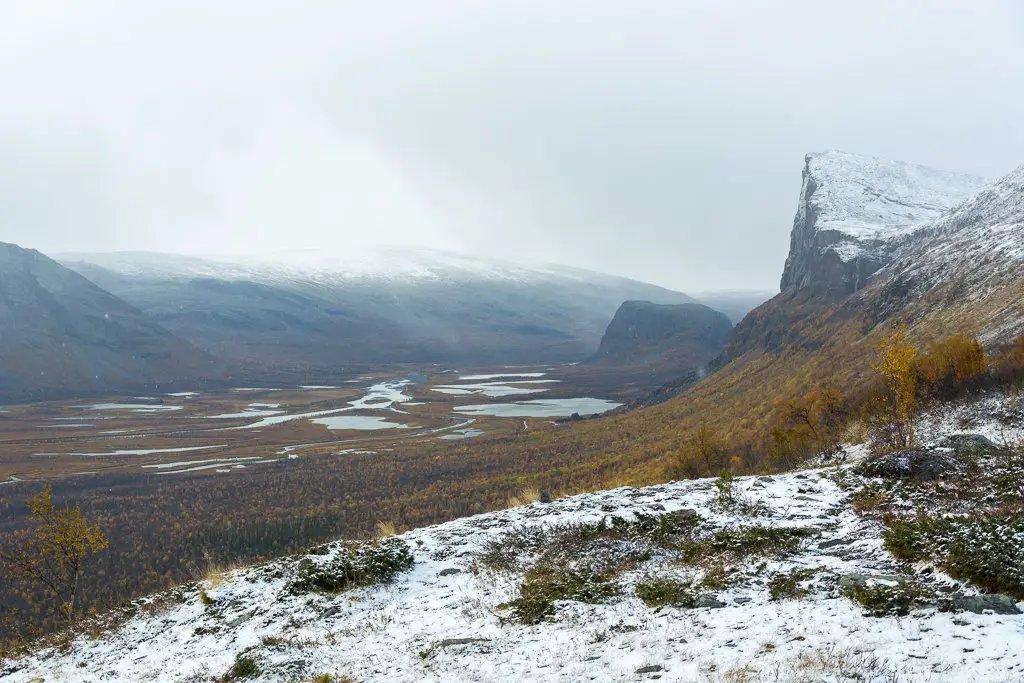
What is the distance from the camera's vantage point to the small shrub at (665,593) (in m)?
10.3

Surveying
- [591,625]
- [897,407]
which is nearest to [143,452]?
[897,407]

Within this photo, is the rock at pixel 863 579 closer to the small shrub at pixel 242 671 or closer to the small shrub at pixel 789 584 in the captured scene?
the small shrub at pixel 789 584

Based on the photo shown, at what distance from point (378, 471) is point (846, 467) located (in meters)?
65.5

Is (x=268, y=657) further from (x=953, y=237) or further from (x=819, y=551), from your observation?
(x=953, y=237)

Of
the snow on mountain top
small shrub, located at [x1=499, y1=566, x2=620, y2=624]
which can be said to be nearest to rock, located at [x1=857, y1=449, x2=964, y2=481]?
small shrub, located at [x1=499, y1=566, x2=620, y2=624]

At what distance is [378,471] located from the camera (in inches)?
2985

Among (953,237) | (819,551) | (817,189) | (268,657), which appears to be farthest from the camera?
(817,189)

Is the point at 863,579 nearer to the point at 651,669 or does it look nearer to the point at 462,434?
the point at 651,669

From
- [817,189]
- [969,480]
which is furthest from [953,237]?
[969,480]

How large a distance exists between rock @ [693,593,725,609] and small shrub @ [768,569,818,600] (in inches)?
35.5

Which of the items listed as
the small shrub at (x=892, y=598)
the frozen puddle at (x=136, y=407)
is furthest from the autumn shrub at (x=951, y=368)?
the frozen puddle at (x=136, y=407)

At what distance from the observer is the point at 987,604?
309 inches

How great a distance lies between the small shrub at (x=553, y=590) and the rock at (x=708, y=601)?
1732 mm

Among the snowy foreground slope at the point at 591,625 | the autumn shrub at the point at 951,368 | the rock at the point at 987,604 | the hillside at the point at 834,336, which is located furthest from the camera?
the hillside at the point at 834,336
